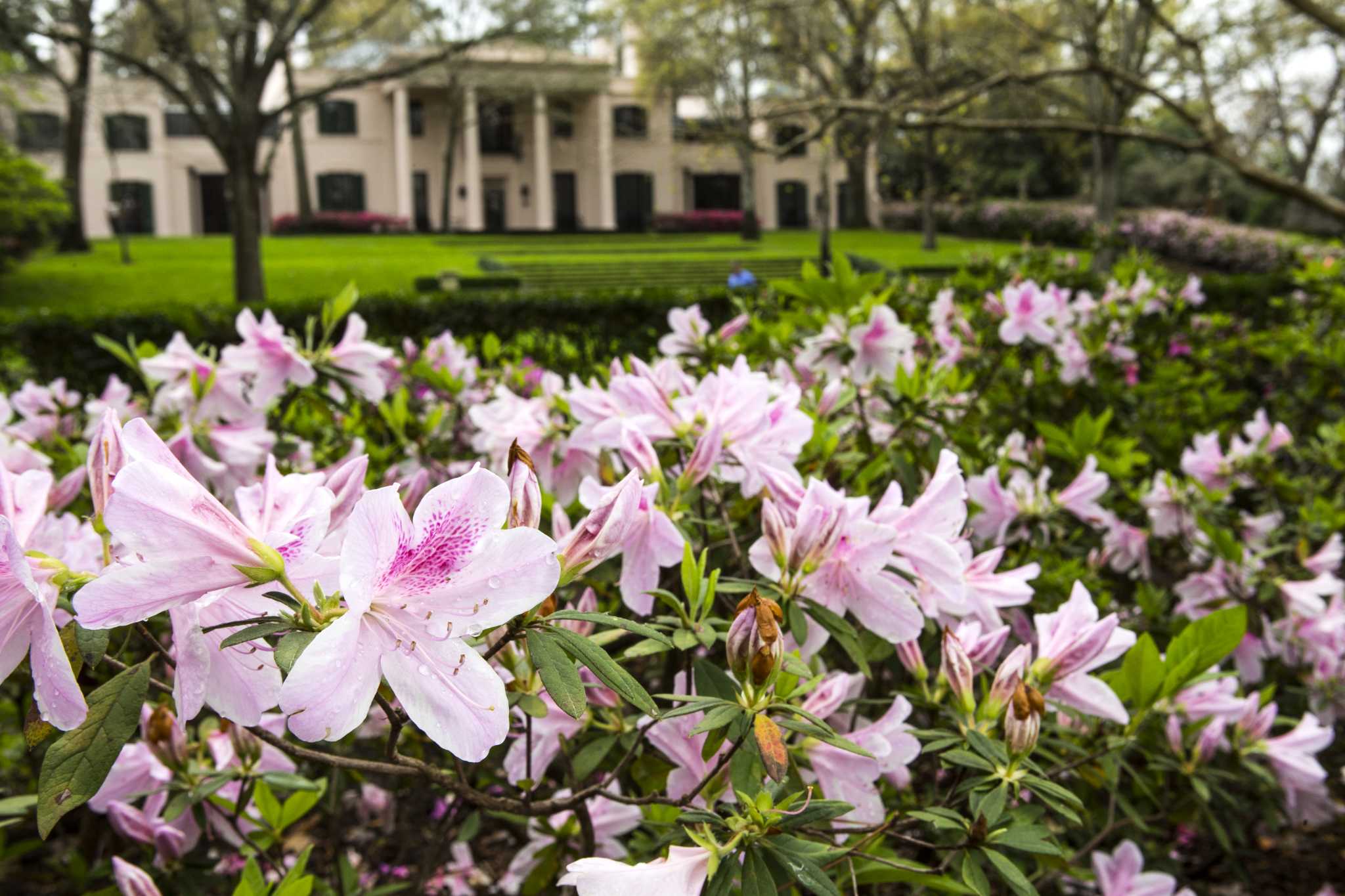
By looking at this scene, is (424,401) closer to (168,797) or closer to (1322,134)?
(168,797)

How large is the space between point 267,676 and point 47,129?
3901cm

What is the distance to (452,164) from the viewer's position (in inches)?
1358

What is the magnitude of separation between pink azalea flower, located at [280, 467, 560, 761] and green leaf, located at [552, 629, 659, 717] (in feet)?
0.31

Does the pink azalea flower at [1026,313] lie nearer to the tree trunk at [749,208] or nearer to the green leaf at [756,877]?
the green leaf at [756,877]

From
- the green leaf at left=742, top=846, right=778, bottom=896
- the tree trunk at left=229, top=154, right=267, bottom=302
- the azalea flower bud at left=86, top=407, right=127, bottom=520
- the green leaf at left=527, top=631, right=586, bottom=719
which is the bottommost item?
the green leaf at left=742, top=846, right=778, bottom=896

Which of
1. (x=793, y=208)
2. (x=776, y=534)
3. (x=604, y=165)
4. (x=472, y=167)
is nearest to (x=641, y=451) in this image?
(x=776, y=534)

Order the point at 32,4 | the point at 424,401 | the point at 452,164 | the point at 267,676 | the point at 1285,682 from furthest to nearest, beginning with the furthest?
the point at 452,164, the point at 32,4, the point at 424,401, the point at 1285,682, the point at 267,676

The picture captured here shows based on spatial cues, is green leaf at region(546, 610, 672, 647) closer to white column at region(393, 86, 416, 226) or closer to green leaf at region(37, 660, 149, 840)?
green leaf at region(37, 660, 149, 840)

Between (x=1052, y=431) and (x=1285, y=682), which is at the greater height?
(x=1052, y=431)

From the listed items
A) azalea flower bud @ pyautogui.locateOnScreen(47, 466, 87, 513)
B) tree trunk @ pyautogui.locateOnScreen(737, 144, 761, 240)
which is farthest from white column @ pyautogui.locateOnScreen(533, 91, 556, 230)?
azalea flower bud @ pyautogui.locateOnScreen(47, 466, 87, 513)

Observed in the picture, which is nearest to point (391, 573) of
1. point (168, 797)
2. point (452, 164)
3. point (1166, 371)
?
point (168, 797)

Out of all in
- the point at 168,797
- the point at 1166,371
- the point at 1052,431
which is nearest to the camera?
the point at 168,797

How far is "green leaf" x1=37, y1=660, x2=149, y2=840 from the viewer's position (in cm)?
77

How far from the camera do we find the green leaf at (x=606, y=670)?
32.9 inches
